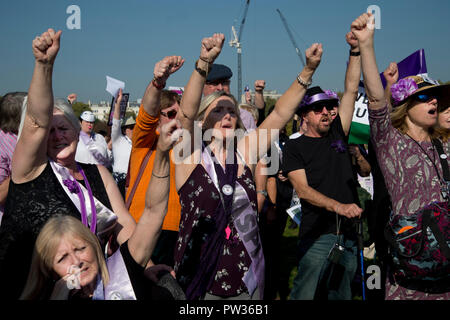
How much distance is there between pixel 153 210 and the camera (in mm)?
2047

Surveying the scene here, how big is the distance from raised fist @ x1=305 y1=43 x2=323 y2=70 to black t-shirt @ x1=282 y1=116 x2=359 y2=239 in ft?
3.68

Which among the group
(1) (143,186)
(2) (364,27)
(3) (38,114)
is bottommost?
(1) (143,186)

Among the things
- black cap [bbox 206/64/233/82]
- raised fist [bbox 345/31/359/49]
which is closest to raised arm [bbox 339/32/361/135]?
raised fist [bbox 345/31/359/49]

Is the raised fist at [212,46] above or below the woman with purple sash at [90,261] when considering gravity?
above

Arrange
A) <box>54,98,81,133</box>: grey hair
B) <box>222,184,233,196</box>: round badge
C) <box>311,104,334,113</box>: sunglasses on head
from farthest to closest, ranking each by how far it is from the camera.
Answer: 1. <box>311,104,334,113</box>: sunglasses on head
2. <box>222,184,233,196</box>: round badge
3. <box>54,98,81,133</box>: grey hair

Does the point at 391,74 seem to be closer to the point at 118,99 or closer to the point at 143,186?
the point at 143,186

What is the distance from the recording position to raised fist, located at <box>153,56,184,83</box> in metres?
2.58

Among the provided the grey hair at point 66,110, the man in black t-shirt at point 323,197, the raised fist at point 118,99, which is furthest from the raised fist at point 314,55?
the raised fist at point 118,99

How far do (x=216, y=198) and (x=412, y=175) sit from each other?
1192 millimetres

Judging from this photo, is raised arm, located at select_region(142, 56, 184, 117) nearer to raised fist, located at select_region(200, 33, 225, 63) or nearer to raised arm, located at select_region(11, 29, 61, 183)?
raised fist, located at select_region(200, 33, 225, 63)

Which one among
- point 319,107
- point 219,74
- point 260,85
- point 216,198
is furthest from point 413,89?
point 260,85

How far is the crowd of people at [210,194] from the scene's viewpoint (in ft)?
6.72

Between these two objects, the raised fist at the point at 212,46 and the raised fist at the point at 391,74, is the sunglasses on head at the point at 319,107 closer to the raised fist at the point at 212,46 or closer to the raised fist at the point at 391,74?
the raised fist at the point at 391,74

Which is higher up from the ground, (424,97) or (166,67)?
(166,67)
